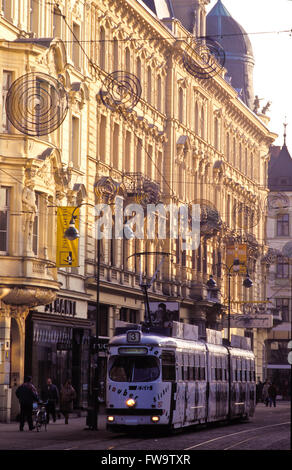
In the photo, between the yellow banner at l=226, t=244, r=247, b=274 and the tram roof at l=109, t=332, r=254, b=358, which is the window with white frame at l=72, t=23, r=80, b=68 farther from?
the yellow banner at l=226, t=244, r=247, b=274

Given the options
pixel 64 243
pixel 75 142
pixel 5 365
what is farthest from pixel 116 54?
pixel 5 365

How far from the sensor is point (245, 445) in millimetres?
30344

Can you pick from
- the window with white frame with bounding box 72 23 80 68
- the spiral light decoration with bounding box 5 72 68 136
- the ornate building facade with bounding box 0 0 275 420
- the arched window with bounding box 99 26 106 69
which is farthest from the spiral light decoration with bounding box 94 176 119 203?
the spiral light decoration with bounding box 5 72 68 136

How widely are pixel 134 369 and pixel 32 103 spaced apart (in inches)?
376

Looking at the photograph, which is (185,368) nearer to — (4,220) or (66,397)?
(66,397)

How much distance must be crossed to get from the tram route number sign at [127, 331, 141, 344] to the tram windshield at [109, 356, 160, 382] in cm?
50

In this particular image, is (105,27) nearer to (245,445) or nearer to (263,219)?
(245,445)

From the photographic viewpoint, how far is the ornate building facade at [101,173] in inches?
1606

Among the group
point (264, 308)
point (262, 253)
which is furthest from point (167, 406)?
point (262, 253)

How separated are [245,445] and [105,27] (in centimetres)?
2709

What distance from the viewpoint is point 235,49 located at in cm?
9162

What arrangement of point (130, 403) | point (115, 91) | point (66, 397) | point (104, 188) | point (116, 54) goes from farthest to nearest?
point (116, 54), point (115, 91), point (104, 188), point (66, 397), point (130, 403)

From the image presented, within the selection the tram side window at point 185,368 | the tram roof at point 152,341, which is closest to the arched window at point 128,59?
the tram side window at point 185,368

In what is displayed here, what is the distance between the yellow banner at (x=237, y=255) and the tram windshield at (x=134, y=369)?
35.7 meters
